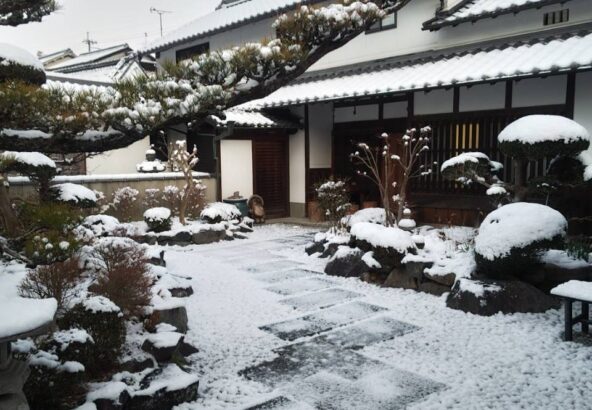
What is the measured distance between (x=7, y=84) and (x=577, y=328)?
5.99 m

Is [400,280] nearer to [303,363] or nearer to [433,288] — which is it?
[433,288]

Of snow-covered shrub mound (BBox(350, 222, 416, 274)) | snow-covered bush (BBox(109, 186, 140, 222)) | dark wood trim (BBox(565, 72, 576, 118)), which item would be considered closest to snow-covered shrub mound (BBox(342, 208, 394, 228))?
snow-covered shrub mound (BBox(350, 222, 416, 274))

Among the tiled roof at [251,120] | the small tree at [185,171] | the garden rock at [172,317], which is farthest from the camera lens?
the tiled roof at [251,120]

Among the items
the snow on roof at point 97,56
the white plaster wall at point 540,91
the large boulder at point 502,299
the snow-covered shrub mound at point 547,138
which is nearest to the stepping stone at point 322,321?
the large boulder at point 502,299

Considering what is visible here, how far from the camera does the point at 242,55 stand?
3.26 meters

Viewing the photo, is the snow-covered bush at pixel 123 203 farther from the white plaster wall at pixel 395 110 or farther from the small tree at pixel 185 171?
the white plaster wall at pixel 395 110

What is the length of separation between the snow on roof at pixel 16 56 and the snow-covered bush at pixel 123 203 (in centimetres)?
888

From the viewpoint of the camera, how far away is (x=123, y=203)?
478 inches

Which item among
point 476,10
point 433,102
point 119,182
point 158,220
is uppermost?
point 476,10

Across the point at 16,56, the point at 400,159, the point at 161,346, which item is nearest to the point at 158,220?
the point at 400,159

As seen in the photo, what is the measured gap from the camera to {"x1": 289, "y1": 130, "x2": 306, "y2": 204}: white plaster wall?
49.1 ft

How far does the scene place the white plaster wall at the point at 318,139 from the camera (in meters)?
14.7

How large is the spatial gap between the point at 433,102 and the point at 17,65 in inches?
375

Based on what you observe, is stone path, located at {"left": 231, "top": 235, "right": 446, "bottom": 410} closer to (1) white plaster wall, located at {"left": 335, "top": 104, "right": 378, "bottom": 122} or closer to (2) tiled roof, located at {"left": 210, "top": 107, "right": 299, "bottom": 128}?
(1) white plaster wall, located at {"left": 335, "top": 104, "right": 378, "bottom": 122}
